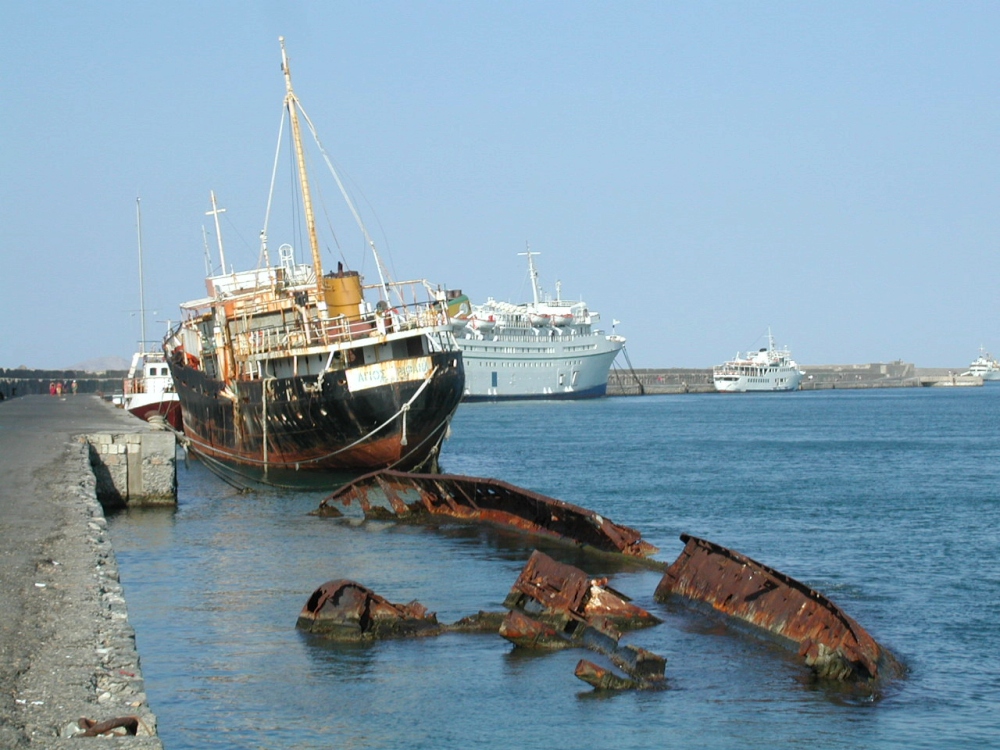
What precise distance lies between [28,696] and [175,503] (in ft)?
58.8

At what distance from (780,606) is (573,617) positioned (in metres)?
2.27

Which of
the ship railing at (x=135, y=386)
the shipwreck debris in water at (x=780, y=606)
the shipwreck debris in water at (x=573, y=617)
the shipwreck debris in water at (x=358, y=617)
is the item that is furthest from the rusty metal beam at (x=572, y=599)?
the ship railing at (x=135, y=386)

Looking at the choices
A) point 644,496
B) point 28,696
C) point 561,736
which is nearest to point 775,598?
point 561,736

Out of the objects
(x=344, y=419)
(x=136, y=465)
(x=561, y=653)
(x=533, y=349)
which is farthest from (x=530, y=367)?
(x=561, y=653)

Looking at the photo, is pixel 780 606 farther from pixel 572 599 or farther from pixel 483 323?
pixel 483 323

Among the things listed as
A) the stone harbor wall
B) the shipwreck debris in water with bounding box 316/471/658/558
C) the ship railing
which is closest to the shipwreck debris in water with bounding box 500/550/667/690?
the shipwreck debris in water with bounding box 316/471/658/558

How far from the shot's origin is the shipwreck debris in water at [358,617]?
13188mm

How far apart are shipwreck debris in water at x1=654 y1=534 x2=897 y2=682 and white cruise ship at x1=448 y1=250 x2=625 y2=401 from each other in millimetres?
101983

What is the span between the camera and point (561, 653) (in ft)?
41.5

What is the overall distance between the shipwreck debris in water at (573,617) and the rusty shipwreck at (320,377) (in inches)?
749

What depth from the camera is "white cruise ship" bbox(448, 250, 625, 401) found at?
12144 cm

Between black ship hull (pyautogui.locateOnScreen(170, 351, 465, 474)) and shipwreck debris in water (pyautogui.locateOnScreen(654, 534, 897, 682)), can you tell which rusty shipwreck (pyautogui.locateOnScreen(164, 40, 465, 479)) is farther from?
shipwreck debris in water (pyautogui.locateOnScreen(654, 534, 897, 682))

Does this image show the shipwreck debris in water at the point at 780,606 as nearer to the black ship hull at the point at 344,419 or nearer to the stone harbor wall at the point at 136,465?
the stone harbor wall at the point at 136,465

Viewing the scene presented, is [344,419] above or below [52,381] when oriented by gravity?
below
